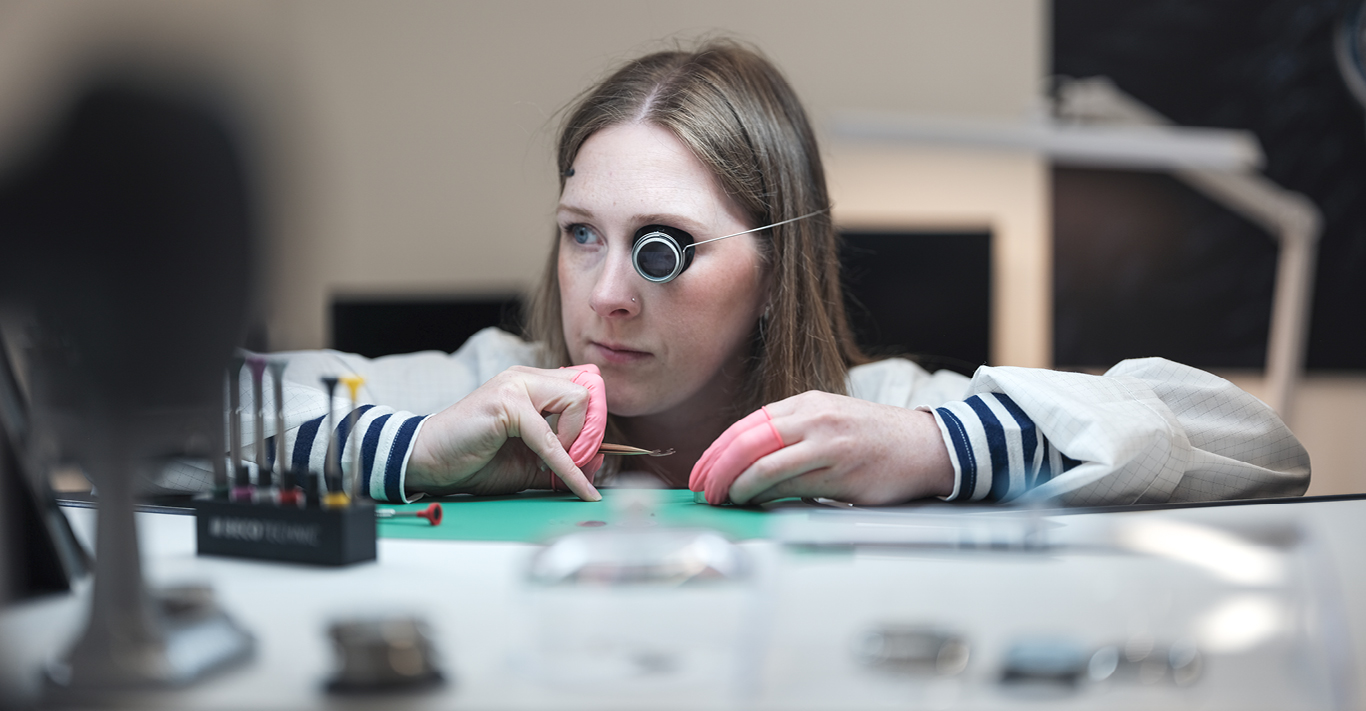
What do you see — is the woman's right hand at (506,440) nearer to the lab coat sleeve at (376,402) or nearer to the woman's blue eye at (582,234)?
the lab coat sleeve at (376,402)

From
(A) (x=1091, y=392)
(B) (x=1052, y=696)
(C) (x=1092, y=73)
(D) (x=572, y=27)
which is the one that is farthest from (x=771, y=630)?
(C) (x=1092, y=73)

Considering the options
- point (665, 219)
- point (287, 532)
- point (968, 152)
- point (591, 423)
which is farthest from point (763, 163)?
point (968, 152)

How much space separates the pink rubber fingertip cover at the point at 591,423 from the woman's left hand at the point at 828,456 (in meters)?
0.24

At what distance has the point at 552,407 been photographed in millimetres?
1108

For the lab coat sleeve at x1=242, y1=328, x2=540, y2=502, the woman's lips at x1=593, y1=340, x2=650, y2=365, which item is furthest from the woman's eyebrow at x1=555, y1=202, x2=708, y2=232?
the lab coat sleeve at x1=242, y1=328, x2=540, y2=502

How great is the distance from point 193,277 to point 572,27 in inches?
116

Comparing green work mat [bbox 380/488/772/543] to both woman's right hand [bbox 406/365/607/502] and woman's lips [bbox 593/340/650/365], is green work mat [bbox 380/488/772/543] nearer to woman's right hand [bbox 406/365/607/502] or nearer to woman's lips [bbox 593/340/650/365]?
woman's right hand [bbox 406/365/607/502]

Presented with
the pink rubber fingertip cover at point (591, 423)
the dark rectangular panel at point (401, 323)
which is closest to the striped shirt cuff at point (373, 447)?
the pink rubber fingertip cover at point (591, 423)

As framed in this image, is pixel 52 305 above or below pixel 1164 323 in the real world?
above

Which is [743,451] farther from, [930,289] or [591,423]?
[930,289]

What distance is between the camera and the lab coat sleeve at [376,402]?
992 mm

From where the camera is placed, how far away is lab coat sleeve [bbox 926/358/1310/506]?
88 cm

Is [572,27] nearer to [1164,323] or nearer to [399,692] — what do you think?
[1164,323]

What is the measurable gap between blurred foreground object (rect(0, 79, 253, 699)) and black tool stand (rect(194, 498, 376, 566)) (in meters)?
0.14
